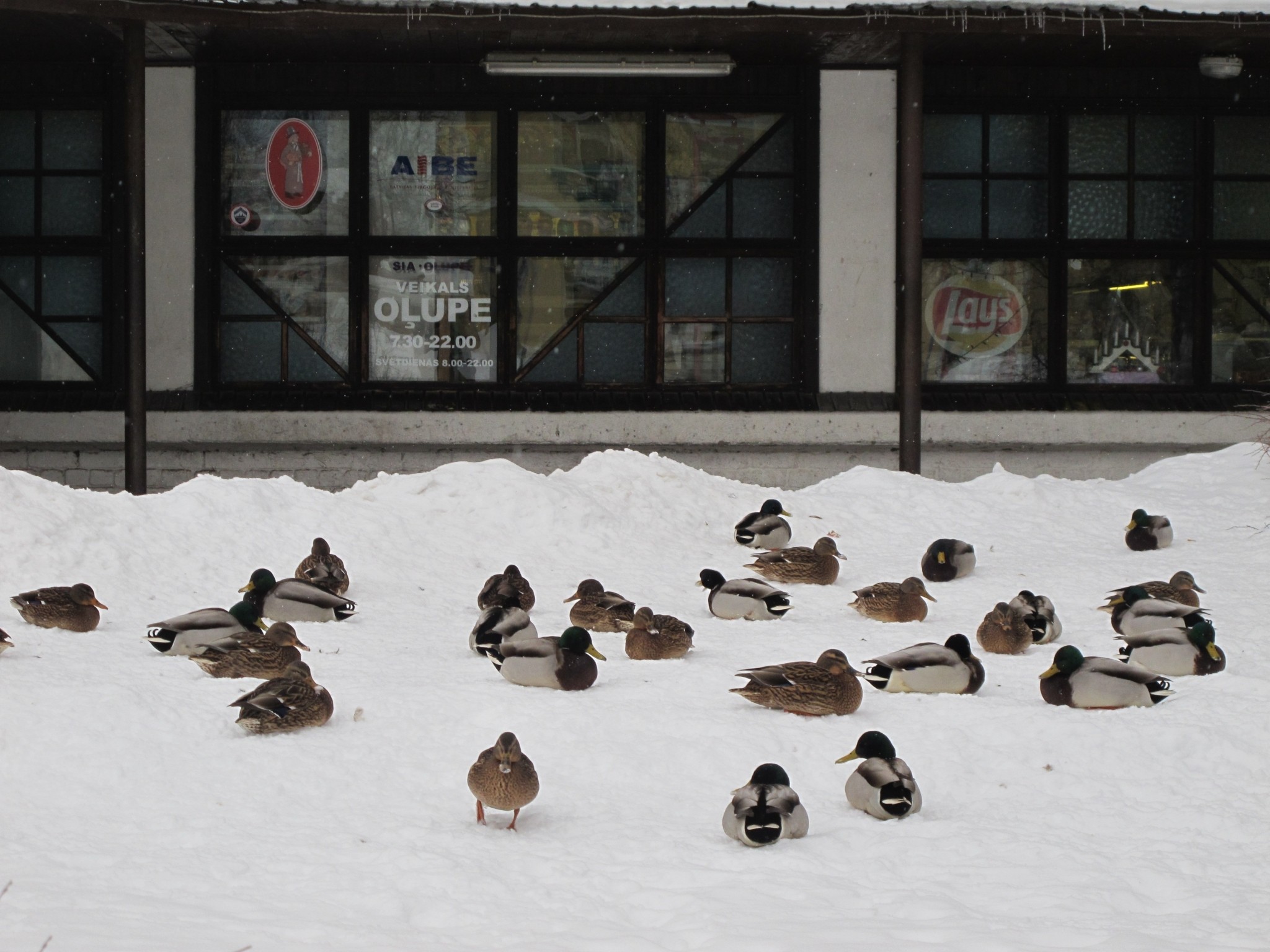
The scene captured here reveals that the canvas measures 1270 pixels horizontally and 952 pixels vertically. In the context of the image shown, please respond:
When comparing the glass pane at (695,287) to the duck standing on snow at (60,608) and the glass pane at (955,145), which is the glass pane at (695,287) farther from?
the duck standing on snow at (60,608)

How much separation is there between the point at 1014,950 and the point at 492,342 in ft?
37.9

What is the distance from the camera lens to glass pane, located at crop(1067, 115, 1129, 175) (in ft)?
50.4

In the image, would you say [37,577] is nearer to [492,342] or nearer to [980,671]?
[980,671]

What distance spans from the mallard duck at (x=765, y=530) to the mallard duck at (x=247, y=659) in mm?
4830

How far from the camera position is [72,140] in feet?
49.0

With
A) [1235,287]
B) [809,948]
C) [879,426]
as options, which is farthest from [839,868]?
[1235,287]

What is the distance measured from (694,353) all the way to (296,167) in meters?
4.55

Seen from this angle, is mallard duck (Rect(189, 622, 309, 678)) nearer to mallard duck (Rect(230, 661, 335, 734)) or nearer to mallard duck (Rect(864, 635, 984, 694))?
mallard duck (Rect(230, 661, 335, 734))

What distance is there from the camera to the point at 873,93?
15.0 metres

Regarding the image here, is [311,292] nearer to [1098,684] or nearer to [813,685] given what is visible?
[813,685]

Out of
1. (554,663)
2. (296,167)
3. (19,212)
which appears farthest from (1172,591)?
(19,212)

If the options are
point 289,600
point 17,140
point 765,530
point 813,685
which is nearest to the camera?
point 813,685

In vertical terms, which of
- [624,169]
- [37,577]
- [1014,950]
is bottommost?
[1014,950]

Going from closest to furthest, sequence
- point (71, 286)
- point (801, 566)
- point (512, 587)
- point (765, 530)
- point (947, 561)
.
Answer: point (512, 587) → point (801, 566) → point (947, 561) → point (765, 530) → point (71, 286)
